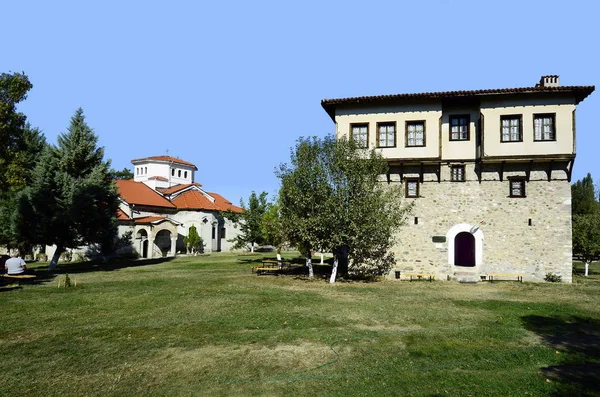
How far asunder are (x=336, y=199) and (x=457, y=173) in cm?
794

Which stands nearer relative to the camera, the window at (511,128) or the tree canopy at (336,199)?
the tree canopy at (336,199)

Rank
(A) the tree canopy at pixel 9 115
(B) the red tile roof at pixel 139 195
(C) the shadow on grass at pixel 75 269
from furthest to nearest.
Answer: (B) the red tile roof at pixel 139 195, (C) the shadow on grass at pixel 75 269, (A) the tree canopy at pixel 9 115

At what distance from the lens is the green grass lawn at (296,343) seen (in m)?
6.86

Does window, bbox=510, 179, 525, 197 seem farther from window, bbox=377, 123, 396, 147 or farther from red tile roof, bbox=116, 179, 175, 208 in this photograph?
red tile roof, bbox=116, 179, 175, 208

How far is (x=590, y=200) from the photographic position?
2222 inches

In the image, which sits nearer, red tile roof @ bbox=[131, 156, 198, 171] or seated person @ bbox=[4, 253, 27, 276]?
seated person @ bbox=[4, 253, 27, 276]

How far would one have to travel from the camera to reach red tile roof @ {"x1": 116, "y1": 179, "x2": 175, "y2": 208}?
40.5m

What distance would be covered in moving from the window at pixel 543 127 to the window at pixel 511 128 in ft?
2.54

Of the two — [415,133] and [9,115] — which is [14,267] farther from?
[415,133]

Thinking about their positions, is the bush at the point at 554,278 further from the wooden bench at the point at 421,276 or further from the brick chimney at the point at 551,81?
the brick chimney at the point at 551,81

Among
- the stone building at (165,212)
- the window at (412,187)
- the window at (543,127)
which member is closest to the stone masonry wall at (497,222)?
the window at (412,187)

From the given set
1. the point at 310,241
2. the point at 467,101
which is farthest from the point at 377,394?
the point at 467,101

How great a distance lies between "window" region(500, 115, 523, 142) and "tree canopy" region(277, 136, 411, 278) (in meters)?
6.69

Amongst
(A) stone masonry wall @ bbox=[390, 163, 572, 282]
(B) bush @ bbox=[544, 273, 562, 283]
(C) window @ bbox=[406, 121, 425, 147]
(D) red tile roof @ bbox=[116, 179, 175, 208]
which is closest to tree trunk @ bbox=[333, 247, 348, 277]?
(A) stone masonry wall @ bbox=[390, 163, 572, 282]
